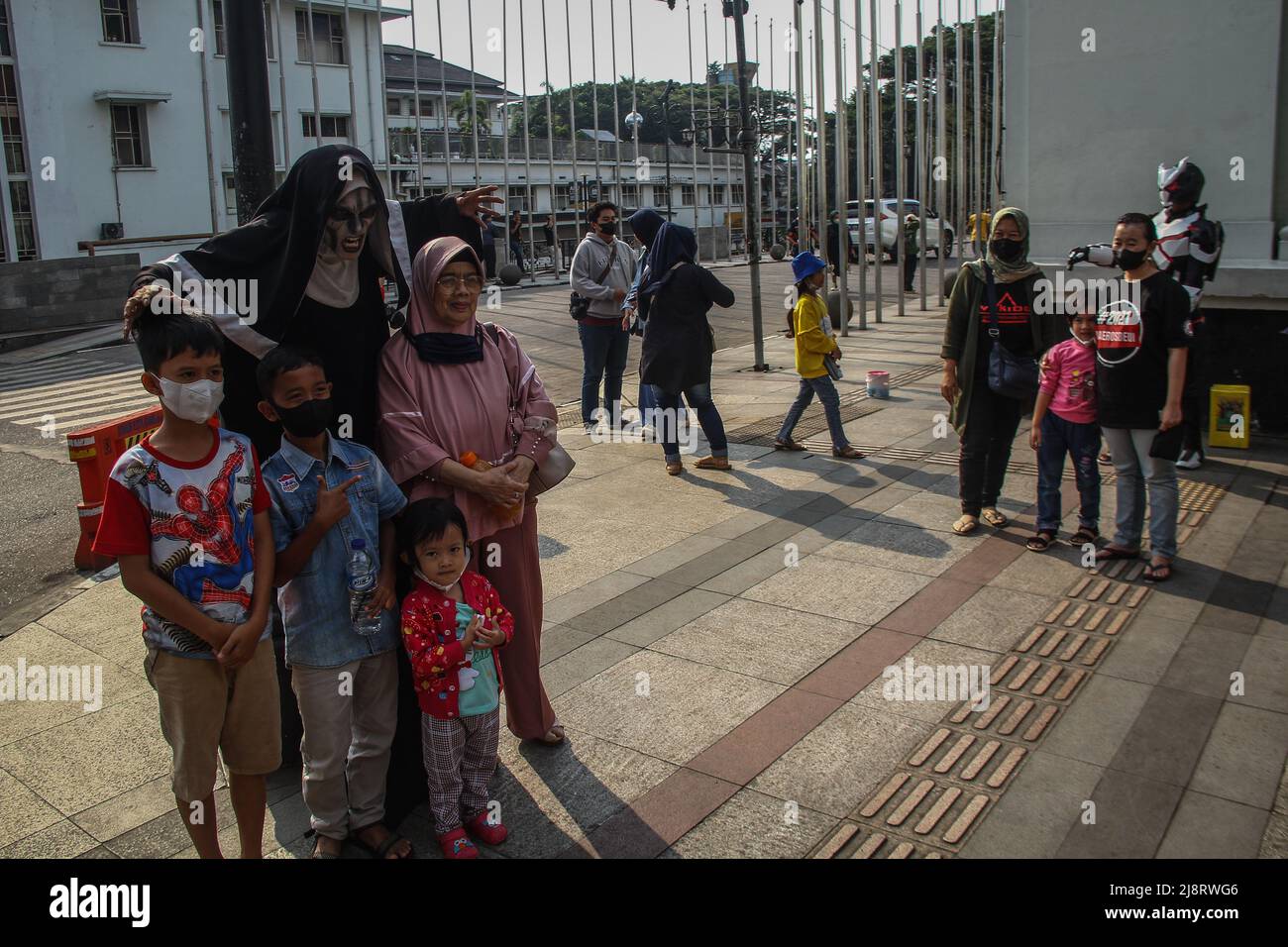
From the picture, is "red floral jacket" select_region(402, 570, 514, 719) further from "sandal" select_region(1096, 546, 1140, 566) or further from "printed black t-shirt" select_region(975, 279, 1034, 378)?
"printed black t-shirt" select_region(975, 279, 1034, 378)

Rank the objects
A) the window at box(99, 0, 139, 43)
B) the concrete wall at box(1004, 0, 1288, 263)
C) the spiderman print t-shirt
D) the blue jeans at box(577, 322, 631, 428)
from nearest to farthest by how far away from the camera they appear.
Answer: the spiderman print t-shirt, the concrete wall at box(1004, 0, 1288, 263), the blue jeans at box(577, 322, 631, 428), the window at box(99, 0, 139, 43)

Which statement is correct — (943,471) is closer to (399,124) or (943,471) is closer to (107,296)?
(107,296)

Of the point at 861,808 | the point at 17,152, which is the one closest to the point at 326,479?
the point at 861,808

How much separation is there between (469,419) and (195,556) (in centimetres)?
Result: 107

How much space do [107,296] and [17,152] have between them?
34.2ft

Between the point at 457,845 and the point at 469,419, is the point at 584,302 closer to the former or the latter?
the point at 469,419

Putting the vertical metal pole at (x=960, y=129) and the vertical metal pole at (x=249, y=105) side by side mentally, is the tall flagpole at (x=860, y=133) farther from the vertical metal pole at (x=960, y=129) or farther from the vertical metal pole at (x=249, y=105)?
the vertical metal pole at (x=249, y=105)

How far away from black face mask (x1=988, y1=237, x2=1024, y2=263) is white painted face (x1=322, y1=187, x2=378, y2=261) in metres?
4.15

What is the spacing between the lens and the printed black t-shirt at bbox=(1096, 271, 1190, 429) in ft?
19.1

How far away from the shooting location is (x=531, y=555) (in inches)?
164

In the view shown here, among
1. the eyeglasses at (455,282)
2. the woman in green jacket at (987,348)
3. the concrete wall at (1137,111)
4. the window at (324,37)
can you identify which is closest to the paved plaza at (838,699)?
the woman in green jacket at (987,348)

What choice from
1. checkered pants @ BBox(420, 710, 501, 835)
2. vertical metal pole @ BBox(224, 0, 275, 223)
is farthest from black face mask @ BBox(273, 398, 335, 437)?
vertical metal pole @ BBox(224, 0, 275, 223)

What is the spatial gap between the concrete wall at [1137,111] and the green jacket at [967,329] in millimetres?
4321
